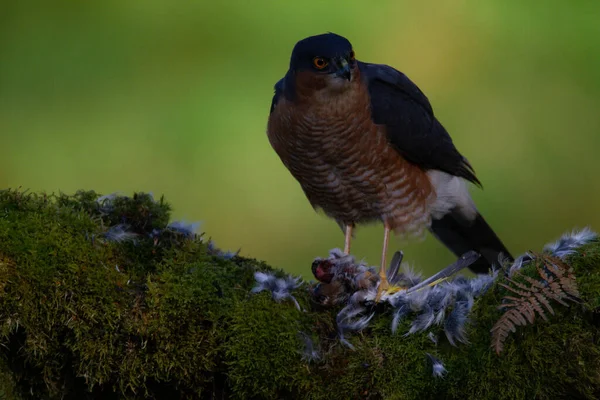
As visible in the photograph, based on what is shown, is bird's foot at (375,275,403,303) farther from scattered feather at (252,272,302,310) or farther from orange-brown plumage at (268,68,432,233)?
orange-brown plumage at (268,68,432,233)

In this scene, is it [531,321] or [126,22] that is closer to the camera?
[531,321]

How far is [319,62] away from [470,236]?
126 cm

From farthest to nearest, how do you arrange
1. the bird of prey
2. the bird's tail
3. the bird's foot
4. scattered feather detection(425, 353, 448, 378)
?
the bird's tail → the bird of prey → the bird's foot → scattered feather detection(425, 353, 448, 378)

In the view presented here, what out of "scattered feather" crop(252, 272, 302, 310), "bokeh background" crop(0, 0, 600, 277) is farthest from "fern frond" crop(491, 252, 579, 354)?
"bokeh background" crop(0, 0, 600, 277)

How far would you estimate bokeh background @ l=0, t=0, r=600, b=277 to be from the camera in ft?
19.1

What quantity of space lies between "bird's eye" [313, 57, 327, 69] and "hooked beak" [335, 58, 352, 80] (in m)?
0.06

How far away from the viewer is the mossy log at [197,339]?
2418 millimetres

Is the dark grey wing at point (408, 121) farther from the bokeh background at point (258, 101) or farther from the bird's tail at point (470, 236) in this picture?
the bokeh background at point (258, 101)

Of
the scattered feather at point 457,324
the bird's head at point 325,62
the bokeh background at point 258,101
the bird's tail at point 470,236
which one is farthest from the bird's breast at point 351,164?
the bokeh background at point 258,101

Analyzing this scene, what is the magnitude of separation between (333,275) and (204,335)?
438 millimetres

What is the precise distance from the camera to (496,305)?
8.05 feet

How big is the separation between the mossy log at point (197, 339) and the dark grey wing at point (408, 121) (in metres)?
1.35

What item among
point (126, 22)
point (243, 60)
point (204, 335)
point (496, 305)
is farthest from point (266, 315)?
point (126, 22)

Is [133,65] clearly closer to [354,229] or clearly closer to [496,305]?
[354,229]
